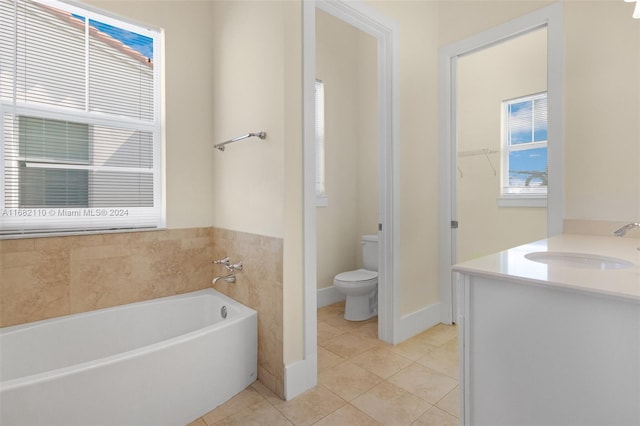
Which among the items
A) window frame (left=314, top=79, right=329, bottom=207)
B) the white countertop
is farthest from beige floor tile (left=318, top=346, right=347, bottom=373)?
window frame (left=314, top=79, right=329, bottom=207)

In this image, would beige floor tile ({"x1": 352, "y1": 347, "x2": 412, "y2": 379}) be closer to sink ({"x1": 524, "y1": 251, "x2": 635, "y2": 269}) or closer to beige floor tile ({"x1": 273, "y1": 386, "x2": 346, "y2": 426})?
beige floor tile ({"x1": 273, "y1": 386, "x2": 346, "y2": 426})

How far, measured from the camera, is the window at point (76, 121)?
5.79 ft

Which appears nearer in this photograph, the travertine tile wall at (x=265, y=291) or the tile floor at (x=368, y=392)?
the tile floor at (x=368, y=392)

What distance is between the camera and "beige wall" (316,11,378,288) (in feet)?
10.8

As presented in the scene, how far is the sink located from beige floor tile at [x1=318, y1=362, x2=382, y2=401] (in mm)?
1151

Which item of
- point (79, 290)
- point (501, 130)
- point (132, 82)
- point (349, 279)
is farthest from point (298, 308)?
point (501, 130)

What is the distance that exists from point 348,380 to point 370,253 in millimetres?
1413

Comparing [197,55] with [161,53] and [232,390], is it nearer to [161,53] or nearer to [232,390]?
[161,53]

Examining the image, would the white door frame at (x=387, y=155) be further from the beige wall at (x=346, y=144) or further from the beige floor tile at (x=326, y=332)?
the beige wall at (x=346, y=144)

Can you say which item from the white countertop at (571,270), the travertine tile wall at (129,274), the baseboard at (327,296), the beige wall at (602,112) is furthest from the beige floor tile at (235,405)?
the beige wall at (602,112)

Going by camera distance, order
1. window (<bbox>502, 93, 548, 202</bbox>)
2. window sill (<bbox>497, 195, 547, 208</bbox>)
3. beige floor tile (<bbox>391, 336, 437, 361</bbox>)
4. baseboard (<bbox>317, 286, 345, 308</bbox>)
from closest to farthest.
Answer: beige floor tile (<bbox>391, 336, 437, 361</bbox>) < window sill (<bbox>497, 195, 547, 208</bbox>) < window (<bbox>502, 93, 548, 202</bbox>) < baseboard (<bbox>317, 286, 345, 308</bbox>)

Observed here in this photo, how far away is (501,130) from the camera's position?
127 inches

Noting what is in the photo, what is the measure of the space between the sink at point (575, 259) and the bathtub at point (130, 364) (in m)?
1.53

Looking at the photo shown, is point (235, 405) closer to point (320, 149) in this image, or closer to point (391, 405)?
point (391, 405)
